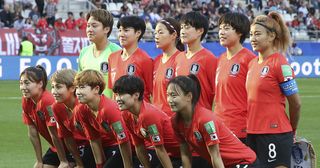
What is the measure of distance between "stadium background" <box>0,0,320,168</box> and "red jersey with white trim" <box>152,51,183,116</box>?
15.2 feet

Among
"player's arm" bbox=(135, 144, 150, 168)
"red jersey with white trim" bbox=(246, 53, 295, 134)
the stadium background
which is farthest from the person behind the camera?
the stadium background

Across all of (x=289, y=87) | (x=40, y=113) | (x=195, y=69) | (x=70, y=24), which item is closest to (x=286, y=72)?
(x=289, y=87)

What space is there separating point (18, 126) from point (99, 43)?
353 inches

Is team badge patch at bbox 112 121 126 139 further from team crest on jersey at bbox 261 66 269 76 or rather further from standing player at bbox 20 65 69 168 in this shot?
team crest on jersey at bbox 261 66 269 76

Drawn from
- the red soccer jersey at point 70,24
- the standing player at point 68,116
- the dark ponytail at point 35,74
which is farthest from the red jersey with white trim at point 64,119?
the red soccer jersey at point 70,24

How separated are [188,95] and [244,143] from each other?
1.46m

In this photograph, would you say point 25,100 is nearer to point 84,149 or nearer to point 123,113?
point 84,149

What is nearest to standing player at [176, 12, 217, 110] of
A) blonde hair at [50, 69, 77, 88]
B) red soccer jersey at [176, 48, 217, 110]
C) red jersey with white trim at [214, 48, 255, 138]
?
red soccer jersey at [176, 48, 217, 110]

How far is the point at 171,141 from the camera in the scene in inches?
396

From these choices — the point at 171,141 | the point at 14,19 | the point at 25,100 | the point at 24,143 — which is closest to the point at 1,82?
the point at 14,19

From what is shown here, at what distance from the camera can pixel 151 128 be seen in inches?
383

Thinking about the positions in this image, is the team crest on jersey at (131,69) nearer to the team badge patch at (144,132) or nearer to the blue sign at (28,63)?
the team badge patch at (144,132)

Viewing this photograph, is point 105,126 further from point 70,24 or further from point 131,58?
point 70,24

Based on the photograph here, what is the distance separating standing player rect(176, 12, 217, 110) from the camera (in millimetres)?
10830
